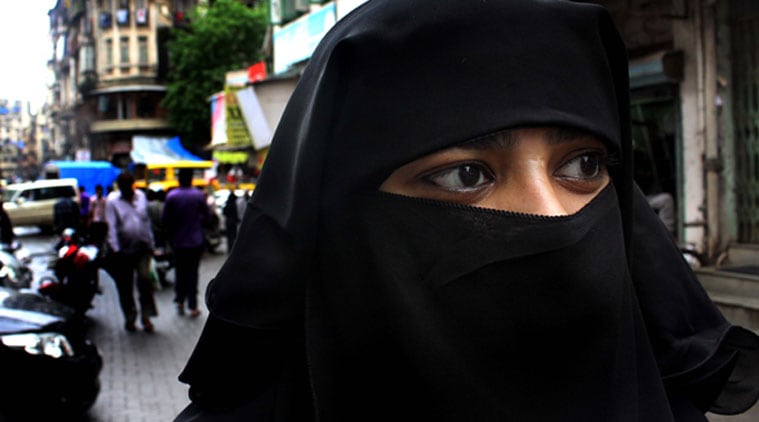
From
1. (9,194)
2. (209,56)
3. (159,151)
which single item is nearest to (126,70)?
(209,56)

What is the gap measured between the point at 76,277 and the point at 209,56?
3429 centimetres

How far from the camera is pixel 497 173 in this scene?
Answer: 135 cm

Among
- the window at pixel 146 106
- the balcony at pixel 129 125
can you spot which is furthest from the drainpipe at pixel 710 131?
the window at pixel 146 106

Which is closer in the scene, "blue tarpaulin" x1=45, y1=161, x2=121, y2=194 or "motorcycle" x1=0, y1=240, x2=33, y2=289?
"motorcycle" x1=0, y1=240, x2=33, y2=289

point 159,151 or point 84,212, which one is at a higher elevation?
point 159,151

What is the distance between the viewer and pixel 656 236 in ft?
5.32

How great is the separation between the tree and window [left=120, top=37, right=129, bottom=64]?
11374 millimetres

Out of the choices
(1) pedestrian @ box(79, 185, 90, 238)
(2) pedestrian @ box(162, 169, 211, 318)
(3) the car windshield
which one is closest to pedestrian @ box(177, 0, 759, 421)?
(2) pedestrian @ box(162, 169, 211, 318)

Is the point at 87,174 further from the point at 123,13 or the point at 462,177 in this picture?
the point at 462,177

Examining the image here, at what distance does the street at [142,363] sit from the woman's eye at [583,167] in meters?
4.66

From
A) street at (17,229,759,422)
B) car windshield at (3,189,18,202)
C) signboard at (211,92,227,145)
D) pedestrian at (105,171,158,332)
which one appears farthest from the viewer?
signboard at (211,92,227,145)

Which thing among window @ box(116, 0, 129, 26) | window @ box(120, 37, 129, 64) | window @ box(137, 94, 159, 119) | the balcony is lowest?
the balcony

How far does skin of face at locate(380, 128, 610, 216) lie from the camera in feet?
4.36

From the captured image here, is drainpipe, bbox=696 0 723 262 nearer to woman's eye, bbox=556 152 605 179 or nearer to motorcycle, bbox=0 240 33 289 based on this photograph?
woman's eye, bbox=556 152 605 179
